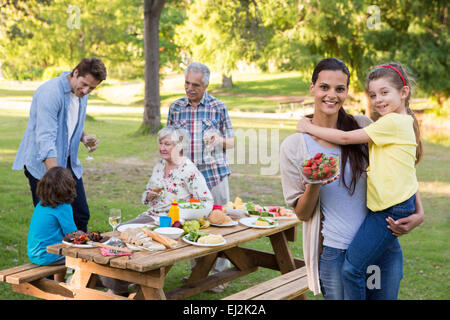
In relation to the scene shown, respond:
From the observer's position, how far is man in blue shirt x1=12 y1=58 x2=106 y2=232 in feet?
15.6

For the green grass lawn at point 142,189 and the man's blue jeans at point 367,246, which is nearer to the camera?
the man's blue jeans at point 367,246

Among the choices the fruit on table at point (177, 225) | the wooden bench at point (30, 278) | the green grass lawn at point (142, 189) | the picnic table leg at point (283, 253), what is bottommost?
the green grass lawn at point (142, 189)

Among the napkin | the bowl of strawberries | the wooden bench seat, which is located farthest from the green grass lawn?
the bowl of strawberries

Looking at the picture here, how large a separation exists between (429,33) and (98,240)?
2150cm

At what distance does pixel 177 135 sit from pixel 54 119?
3.98 feet

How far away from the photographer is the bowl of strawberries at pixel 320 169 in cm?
245

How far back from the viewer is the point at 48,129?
4773 mm

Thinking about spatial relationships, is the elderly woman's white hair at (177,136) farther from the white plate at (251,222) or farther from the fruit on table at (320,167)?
the fruit on table at (320,167)

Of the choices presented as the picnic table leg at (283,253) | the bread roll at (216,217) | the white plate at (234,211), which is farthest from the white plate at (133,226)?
the picnic table leg at (283,253)

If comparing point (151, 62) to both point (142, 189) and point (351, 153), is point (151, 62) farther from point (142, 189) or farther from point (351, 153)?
point (351, 153)

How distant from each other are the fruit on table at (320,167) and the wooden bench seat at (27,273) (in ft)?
9.47

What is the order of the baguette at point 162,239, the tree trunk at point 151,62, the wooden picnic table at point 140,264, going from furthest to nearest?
the tree trunk at point 151,62 → the baguette at point 162,239 → the wooden picnic table at point 140,264

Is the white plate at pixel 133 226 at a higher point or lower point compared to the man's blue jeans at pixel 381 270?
lower

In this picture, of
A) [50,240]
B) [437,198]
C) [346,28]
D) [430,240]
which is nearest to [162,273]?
[50,240]
